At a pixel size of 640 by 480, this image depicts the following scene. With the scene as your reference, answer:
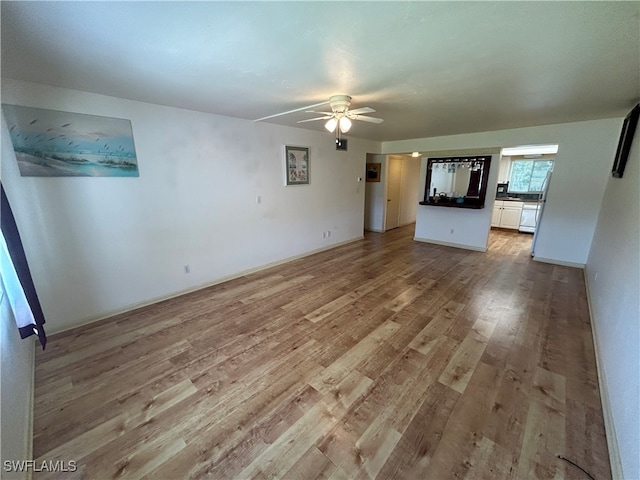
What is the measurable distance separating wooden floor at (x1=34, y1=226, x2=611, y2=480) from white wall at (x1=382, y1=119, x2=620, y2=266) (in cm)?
156

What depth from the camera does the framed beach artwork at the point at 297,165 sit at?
14.9 feet

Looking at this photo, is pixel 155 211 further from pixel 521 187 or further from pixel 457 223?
pixel 521 187

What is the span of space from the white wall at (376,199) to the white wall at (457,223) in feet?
3.70

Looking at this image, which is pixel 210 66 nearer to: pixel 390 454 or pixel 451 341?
pixel 390 454

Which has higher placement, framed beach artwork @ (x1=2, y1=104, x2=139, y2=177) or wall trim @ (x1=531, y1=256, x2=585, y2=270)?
framed beach artwork @ (x1=2, y1=104, x2=139, y2=177)

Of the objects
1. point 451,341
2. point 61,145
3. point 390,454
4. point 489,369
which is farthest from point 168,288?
point 489,369

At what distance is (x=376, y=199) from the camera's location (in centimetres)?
721

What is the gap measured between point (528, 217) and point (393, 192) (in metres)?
3.65

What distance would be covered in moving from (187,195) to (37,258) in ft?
5.19

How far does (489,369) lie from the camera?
216 cm

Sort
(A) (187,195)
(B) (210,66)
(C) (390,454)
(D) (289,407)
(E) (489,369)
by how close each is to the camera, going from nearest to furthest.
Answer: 1. (C) (390,454)
2. (D) (289,407)
3. (B) (210,66)
4. (E) (489,369)
5. (A) (187,195)

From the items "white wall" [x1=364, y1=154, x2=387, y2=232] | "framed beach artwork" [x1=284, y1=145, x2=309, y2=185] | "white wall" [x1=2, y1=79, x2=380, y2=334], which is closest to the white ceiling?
"white wall" [x1=2, y1=79, x2=380, y2=334]

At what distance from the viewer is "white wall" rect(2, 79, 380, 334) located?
2.52 meters

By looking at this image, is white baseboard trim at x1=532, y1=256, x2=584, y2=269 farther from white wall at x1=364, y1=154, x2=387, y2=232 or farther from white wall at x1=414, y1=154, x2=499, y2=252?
white wall at x1=364, y1=154, x2=387, y2=232
